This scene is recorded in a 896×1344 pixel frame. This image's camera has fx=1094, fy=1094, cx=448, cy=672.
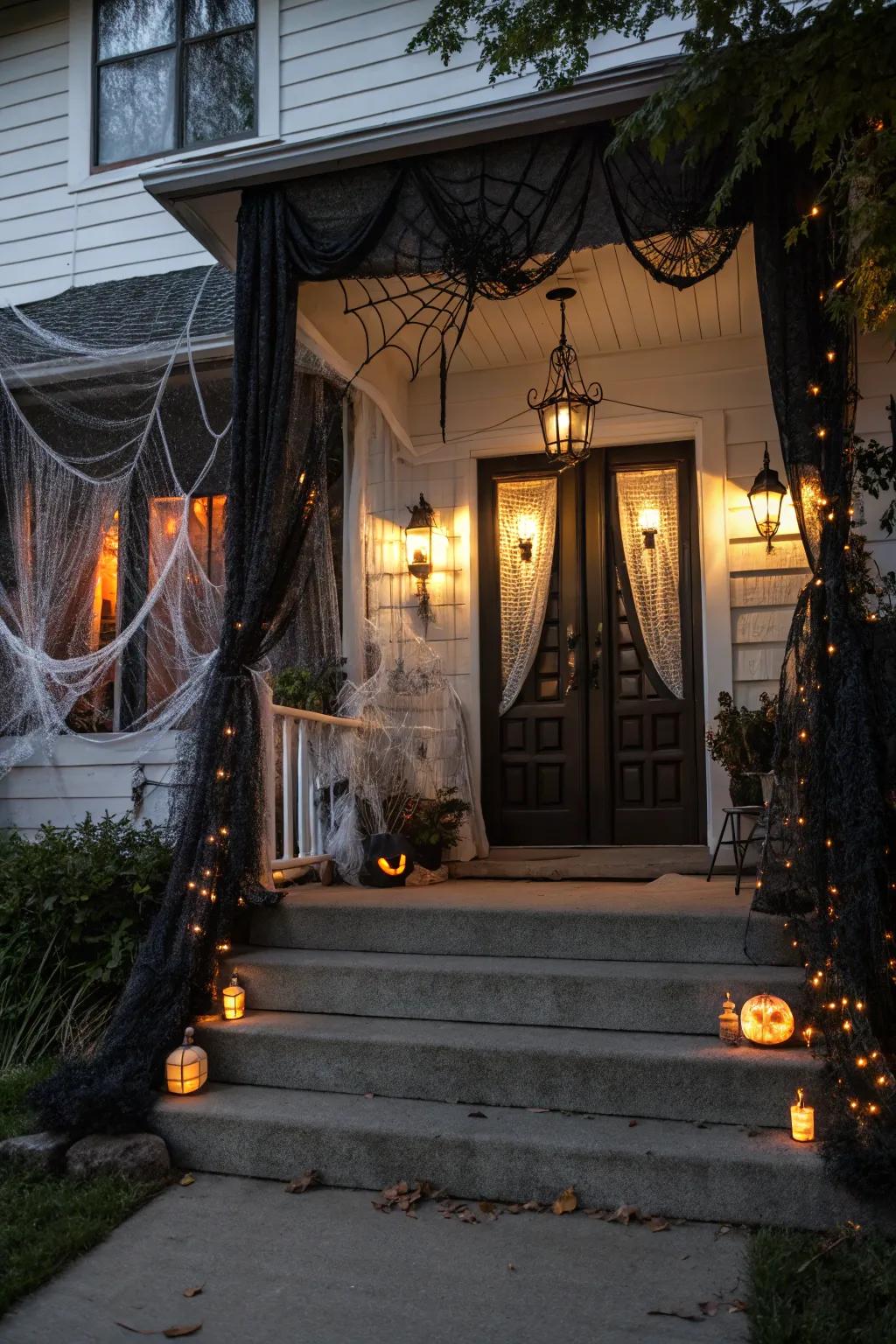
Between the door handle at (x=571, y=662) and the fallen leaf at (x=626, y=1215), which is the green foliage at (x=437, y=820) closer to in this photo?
the door handle at (x=571, y=662)

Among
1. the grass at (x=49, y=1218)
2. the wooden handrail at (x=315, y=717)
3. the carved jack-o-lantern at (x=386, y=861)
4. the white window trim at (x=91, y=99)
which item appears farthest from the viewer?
the white window trim at (x=91, y=99)

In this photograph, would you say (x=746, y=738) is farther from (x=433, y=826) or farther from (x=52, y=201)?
(x=52, y=201)

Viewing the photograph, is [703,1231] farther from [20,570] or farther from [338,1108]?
[20,570]

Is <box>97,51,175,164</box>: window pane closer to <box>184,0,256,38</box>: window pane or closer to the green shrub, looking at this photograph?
<box>184,0,256,38</box>: window pane

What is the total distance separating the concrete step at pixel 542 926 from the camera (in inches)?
164

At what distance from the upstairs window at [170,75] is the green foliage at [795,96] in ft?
12.9

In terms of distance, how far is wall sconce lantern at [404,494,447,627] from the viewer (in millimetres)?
6789

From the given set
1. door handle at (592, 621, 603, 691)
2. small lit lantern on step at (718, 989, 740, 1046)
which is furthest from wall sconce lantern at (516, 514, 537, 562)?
small lit lantern on step at (718, 989, 740, 1046)

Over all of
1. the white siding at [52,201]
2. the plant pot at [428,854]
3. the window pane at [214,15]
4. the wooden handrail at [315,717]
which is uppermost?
the window pane at [214,15]

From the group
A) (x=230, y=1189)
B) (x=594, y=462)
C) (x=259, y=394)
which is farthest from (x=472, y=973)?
(x=594, y=462)

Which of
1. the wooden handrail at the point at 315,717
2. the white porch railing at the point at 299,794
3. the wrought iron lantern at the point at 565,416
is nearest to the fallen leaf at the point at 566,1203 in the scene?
the white porch railing at the point at 299,794

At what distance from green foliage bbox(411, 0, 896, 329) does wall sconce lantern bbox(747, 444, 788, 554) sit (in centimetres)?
212

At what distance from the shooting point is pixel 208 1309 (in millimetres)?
2848

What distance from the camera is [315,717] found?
18.4ft
